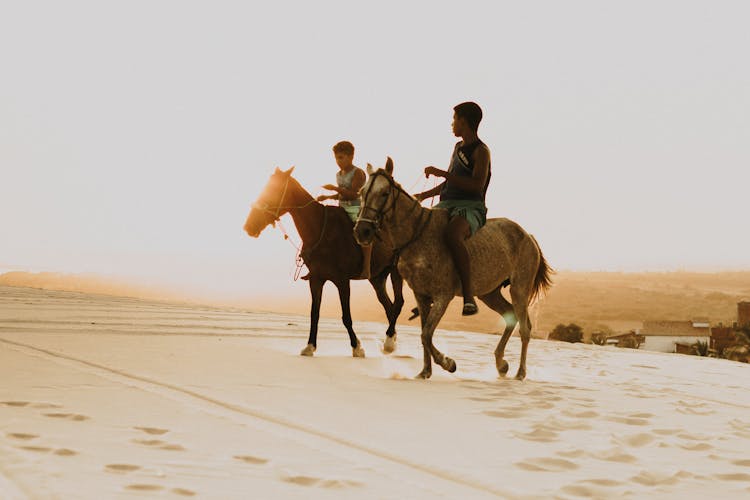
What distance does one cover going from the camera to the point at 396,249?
8141mm

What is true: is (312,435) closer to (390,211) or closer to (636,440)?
(636,440)

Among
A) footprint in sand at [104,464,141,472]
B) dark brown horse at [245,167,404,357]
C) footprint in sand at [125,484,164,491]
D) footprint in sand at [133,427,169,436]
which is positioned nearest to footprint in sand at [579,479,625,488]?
footprint in sand at [125,484,164,491]

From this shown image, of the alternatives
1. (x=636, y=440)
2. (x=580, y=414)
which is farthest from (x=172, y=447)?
(x=580, y=414)

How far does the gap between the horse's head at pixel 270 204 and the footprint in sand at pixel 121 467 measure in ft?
19.4

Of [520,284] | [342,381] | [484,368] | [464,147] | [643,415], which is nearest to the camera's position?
[643,415]

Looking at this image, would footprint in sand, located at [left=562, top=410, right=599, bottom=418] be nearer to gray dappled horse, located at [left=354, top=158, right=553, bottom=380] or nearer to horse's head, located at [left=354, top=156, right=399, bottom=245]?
gray dappled horse, located at [left=354, top=158, right=553, bottom=380]

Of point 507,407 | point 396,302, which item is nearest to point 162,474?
point 507,407

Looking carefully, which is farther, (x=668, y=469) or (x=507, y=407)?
(x=507, y=407)

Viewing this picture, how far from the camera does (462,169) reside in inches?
324

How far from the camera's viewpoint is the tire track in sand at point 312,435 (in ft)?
13.4

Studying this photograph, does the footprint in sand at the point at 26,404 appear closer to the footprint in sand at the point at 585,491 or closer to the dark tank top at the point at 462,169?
the footprint in sand at the point at 585,491

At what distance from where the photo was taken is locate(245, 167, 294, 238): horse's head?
982cm

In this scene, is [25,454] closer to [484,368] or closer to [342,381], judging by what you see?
[342,381]

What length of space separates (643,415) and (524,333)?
2527mm
